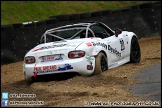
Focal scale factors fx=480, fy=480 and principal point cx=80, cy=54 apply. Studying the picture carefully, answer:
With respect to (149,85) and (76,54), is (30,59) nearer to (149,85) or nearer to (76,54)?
(76,54)

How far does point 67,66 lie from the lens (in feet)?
31.4

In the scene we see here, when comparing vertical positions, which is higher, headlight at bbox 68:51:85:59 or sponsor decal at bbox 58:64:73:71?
headlight at bbox 68:51:85:59

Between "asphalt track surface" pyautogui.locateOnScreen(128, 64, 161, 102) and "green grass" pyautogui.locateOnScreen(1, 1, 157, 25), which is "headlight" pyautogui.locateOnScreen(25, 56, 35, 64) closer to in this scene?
"asphalt track surface" pyautogui.locateOnScreen(128, 64, 161, 102)

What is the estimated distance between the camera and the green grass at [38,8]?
85.5ft

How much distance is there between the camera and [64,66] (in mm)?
9578

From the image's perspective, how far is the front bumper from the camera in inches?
376

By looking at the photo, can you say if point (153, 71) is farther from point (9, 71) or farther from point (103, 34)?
point (9, 71)

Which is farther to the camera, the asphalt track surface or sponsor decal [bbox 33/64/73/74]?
sponsor decal [bbox 33/64/73/74]

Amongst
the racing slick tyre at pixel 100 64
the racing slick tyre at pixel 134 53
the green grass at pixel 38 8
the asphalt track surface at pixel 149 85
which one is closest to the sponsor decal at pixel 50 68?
the racing slick tyre at pixel 100 64

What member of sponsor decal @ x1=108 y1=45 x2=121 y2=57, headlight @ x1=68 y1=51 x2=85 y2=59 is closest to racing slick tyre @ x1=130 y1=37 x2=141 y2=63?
sponsor decal @ x1=108 y1=45 x2=121 y2=57

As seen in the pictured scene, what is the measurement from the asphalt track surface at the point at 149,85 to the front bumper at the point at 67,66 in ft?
3.10

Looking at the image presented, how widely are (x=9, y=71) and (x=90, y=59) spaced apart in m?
5.47

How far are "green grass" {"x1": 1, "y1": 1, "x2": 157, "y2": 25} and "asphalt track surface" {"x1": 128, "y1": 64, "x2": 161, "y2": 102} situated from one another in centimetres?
1552

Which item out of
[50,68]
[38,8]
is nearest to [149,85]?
[50,68]
